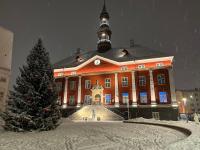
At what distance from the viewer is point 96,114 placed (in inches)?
1189

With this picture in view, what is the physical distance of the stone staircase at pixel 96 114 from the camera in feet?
96.1

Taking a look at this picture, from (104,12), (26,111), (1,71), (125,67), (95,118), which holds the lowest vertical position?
(95,118)

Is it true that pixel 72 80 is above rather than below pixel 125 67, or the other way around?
below

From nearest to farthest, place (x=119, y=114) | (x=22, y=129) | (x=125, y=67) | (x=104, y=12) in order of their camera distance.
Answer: (x=22, y=129) < (x=119, y=114) < (x=125, y=67) < (x=104, y=12)

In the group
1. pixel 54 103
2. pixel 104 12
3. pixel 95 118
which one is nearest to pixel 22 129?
pixel 54 103

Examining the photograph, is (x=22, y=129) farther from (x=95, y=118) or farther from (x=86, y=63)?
(x=86, y=63)

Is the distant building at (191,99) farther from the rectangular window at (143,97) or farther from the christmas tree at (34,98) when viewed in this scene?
the christmas tree at (34,98)

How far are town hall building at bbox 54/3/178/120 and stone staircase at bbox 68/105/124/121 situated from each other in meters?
2.19

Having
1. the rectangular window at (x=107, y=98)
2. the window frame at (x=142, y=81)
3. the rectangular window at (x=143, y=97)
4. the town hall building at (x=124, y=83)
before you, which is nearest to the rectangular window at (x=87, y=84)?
the town hall building at (x=124, y=83)

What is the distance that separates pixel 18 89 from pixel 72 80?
81.3 feet

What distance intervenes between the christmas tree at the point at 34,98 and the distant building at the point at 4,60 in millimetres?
8888

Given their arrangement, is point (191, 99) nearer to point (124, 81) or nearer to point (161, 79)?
point (161, 79)

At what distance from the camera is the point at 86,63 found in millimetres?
36844

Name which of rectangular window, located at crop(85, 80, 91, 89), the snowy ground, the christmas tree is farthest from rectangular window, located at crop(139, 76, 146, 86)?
the christmas tree
